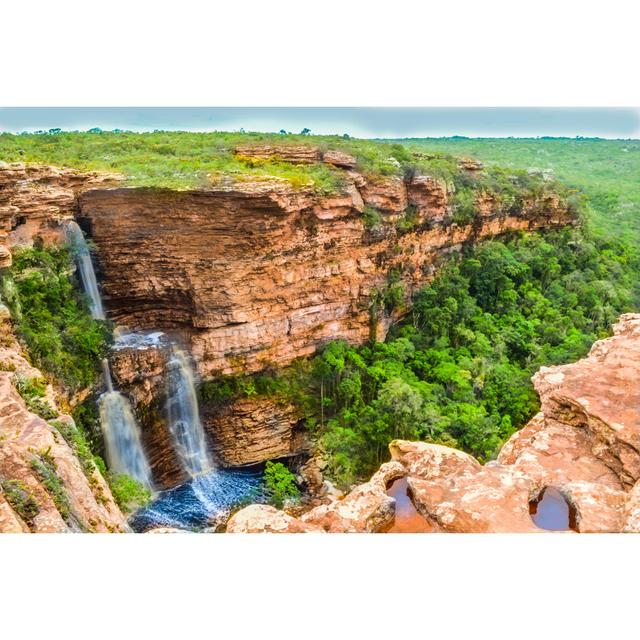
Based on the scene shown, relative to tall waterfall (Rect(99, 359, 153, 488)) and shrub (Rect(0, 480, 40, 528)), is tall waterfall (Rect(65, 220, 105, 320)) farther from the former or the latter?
shrub (Rect(0, 480, 40, 528))

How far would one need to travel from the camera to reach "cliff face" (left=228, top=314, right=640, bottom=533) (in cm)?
448

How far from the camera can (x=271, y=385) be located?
11438 mm

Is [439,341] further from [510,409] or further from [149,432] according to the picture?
[149,432]

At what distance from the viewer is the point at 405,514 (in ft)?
16.3

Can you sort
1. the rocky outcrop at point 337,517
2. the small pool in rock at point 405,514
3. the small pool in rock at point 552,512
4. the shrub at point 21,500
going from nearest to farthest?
the shrub at point 21,500
the rocky outcrop at point 337,517
the small pool in rock at point 552,512
the small pool in rock at point 405,514

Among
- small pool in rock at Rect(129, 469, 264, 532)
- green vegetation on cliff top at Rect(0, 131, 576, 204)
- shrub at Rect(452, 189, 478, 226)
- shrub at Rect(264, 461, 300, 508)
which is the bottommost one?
small pool in rock at Rect(129, 469, 264, 532)

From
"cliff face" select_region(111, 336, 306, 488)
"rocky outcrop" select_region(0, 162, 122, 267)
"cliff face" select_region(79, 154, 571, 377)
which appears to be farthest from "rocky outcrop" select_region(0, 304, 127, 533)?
"cliff face" select_region(79, 154, 571, 377)

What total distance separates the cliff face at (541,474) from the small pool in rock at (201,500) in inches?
191

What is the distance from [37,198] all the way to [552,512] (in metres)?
8.74

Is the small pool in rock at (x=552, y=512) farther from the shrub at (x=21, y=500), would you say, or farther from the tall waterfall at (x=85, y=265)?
the tall waterfall at (x=85, y=265)

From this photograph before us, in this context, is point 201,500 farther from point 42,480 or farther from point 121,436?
point 42,480

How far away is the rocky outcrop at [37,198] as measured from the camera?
8.23 meters

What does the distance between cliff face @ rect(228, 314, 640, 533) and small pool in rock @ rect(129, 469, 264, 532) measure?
191 inches

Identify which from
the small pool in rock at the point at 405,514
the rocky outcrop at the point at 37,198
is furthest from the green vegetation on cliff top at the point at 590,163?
the small pool in rock at the point at 405,514
